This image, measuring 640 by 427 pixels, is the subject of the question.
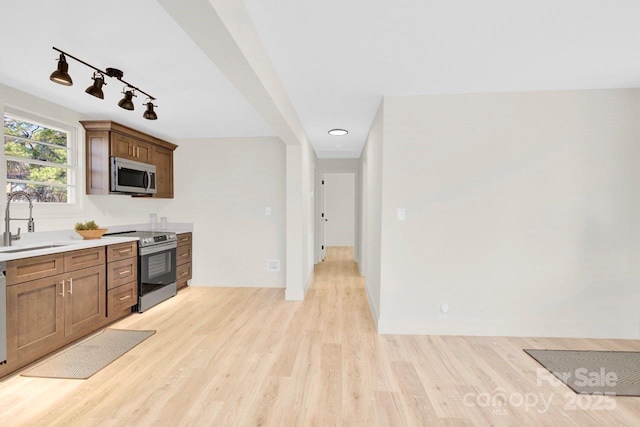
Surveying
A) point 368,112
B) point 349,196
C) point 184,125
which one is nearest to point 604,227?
point 368,112

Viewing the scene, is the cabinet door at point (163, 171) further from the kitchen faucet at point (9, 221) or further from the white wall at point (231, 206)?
the kitchen faucet at point (9, 221)

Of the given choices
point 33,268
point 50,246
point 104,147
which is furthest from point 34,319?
point 104,147

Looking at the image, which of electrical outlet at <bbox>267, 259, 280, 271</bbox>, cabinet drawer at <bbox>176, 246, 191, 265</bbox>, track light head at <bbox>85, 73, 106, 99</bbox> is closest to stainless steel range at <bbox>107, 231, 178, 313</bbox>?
cabinet drawer at <bbox>176, 246, 191, 265</bbox>

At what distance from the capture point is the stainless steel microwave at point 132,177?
138 inches

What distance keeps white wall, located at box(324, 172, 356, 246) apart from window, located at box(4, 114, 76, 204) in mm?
6378

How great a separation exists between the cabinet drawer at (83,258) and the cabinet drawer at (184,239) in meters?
1.34

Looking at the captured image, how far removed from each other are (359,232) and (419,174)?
3.59m

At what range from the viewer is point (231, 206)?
4703 millimetres

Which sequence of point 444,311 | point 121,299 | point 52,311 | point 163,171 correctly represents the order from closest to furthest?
point 52,311
point 444,311
point 121,299
point 163,171

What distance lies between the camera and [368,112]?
135 inches

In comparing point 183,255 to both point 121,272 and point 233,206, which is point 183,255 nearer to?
point 233,206

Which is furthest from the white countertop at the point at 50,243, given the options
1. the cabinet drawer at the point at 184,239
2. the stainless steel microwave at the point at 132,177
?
the cabinet drawer at the point at 184,239

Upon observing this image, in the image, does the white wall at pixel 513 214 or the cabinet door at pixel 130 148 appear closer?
the white wall at pixel 513 214

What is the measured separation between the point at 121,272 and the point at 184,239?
1259 millimetres
